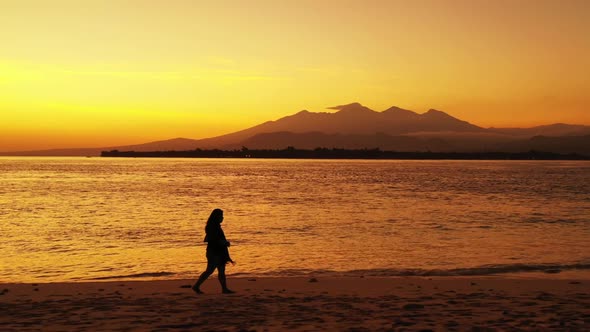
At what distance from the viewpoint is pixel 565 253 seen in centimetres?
2422

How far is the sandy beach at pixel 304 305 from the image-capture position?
10.5m

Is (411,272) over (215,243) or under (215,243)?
under

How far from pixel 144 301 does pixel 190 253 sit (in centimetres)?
1116

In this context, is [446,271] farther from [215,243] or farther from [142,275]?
[142,275]

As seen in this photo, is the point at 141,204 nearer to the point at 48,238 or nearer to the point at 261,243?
the point at 48,238

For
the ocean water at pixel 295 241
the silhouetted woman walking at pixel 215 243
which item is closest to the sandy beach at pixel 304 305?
the silhouetted woman walking at pixel 215 243

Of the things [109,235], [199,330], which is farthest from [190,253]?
[199,330]

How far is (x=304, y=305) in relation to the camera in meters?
12.6

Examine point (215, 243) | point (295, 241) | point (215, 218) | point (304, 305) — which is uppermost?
point (215, 218)

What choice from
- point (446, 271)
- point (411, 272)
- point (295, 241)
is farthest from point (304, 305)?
point (295, 241)

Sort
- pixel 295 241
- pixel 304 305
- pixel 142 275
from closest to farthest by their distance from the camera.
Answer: pixel 304 305 < pixel 142 275 < pixel 295 241

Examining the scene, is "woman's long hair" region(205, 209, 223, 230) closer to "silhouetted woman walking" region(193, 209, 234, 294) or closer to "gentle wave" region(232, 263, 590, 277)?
"silhouetted woman walking" region(193, 209, 234, 294)

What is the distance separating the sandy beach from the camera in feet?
34.6

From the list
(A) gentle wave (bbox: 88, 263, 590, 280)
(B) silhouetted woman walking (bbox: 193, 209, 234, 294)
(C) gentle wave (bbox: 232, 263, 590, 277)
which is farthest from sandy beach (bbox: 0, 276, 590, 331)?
(C) gentle wave (bbox: 232, 263, 590, 277)
